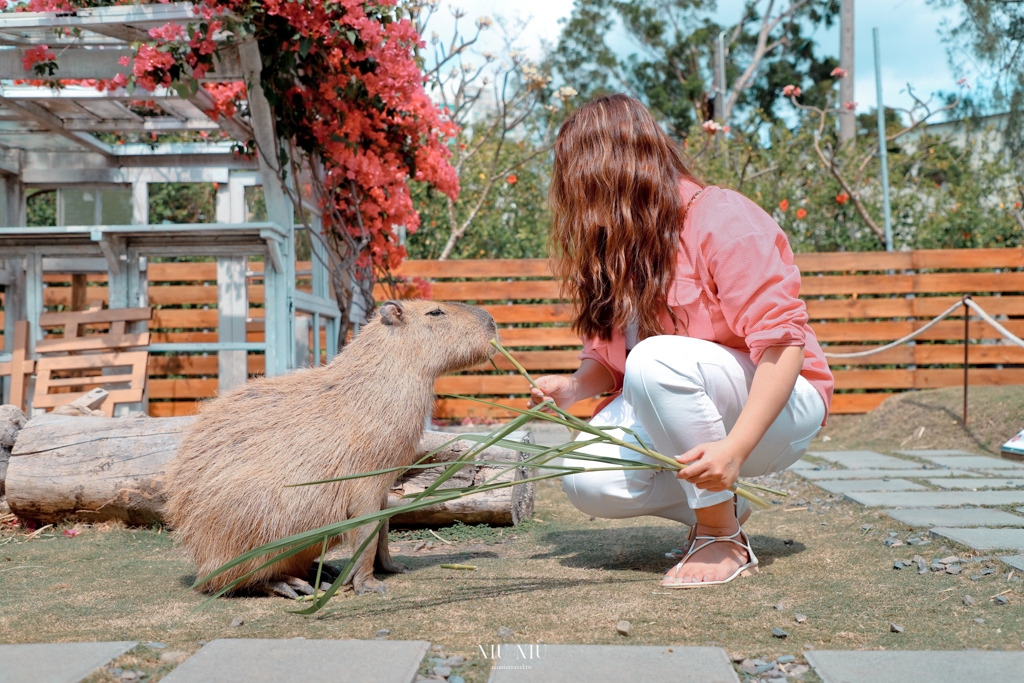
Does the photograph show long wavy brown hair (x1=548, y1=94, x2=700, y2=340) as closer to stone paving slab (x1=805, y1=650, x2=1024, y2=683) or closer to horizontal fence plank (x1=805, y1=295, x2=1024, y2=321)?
stone paving slab (x1=805, y1=650, x2=1024, y2=683)

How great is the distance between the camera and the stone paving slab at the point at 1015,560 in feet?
7.87

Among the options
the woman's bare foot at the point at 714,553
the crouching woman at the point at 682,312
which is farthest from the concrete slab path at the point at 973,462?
the woman's bare foot at the point at 714,553

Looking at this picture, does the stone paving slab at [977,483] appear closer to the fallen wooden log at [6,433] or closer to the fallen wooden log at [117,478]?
the fallen wooden log at [117,478]

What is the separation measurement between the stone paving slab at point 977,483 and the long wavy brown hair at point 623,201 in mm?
2319

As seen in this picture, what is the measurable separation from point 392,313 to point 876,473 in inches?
127

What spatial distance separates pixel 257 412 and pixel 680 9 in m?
22.1

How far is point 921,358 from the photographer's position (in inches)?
309

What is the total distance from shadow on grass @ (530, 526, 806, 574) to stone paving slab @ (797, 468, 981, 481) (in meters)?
1.60

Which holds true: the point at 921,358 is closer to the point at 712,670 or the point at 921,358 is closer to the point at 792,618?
the point at 792,618

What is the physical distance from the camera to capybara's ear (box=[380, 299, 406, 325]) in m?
2.53

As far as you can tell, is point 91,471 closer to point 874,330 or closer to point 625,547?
point 625,547

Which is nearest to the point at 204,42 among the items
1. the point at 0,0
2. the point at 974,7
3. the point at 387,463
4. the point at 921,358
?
the point at 0,0

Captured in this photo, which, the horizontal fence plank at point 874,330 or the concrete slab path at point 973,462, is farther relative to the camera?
the horizontal fence plank at point 874,330

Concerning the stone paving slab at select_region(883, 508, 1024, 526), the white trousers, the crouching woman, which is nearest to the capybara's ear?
the crouching woman
